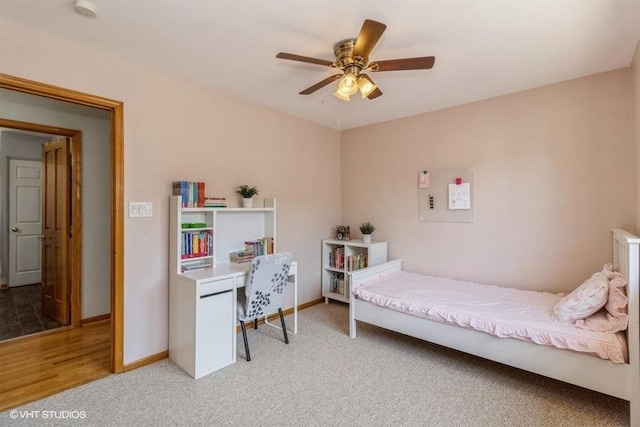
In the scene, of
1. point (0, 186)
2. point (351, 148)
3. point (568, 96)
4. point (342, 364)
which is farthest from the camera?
point (0, 186)

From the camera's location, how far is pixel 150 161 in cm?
255

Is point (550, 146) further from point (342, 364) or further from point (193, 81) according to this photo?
point (193, 81)

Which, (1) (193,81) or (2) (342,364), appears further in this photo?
(1) (193,81)

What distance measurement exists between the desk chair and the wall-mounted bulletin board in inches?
71.6

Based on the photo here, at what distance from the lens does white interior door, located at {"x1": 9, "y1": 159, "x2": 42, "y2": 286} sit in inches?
186

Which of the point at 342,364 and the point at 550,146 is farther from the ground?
the point at 550,146

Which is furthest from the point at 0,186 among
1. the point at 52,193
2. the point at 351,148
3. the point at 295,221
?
the point at 351,148

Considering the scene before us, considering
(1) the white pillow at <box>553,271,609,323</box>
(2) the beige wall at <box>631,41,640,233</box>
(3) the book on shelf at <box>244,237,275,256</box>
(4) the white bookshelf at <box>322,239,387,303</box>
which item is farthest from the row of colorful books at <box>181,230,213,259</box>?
(2) the beige wall at <box>631,41,640,233</box>

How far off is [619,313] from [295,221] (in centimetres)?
293

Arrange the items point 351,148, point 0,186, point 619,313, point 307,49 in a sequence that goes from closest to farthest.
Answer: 1. point 619,313
2. point 307,49
3. point 351,148
4. point 0,186

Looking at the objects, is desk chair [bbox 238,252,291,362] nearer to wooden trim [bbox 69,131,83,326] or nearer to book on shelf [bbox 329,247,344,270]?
book on shelf [bbox 329,247,344,270]

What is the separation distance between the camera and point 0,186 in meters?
4.61

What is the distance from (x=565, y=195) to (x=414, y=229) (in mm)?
1471

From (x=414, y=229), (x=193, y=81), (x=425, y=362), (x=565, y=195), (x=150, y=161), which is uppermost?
(x=193, y=81)
